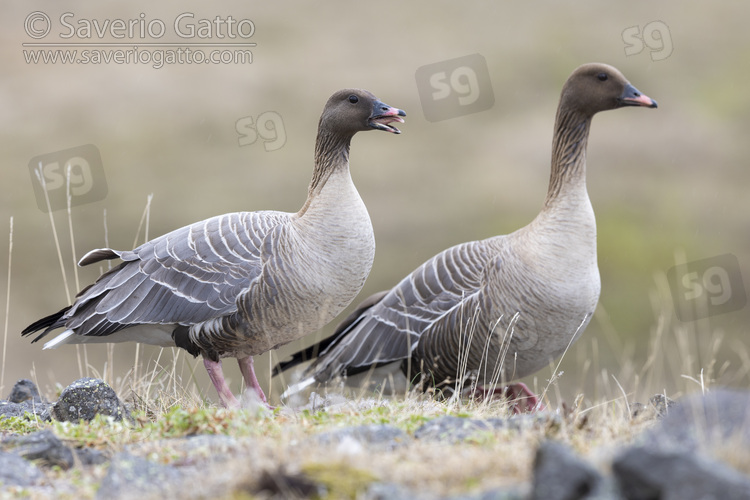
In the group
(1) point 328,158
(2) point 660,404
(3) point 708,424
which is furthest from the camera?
(1) point 328,158

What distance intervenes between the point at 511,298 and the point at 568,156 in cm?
143

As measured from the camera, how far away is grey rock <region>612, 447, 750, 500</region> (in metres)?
2.96

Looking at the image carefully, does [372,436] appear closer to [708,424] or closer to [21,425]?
[708,424]

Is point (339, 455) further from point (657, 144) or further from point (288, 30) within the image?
point (288, 30)

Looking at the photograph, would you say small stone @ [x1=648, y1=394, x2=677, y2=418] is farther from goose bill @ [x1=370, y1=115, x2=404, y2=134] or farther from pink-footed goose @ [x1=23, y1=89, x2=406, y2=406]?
goose bill @ [x1=370, y1=115, x2=404, y2=134]

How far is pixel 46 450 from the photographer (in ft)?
14.7

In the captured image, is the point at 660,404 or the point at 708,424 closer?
the point at 708,424

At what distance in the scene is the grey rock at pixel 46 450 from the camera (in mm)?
4473

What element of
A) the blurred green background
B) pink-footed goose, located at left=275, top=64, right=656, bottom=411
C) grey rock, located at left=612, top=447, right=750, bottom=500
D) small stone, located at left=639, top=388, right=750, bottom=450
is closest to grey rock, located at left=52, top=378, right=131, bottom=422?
pink-footed goose, located at left=275, top=64, right=656, bottom=411

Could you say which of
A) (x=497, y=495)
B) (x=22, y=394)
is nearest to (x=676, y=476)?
(x=497, y=495)

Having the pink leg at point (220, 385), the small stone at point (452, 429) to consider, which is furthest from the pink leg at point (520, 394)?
the small stone at point (452, 429)

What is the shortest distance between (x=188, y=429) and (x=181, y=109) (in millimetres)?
21620

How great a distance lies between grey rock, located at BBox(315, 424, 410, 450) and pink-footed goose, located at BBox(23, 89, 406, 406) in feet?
7.62

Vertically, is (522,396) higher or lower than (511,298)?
lower
